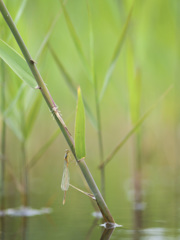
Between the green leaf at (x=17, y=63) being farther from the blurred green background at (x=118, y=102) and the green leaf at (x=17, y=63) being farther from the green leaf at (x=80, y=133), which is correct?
the blurred green background at (x=118, y=102)

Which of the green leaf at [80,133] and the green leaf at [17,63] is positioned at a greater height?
the green leaf at [17,63]

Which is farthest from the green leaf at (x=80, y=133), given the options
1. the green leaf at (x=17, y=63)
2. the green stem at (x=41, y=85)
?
the green leaf at (x=17, y=63)

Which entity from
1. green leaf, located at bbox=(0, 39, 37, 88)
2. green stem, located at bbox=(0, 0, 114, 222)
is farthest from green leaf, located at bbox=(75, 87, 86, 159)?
green leaf, located at bbox=(0, 39, 37, 88)

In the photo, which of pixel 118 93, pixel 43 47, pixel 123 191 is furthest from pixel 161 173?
pixel 43 47

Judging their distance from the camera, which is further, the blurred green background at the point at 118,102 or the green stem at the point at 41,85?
the blurred green background at the point at 118,102

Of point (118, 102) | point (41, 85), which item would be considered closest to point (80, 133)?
point (41, 85)

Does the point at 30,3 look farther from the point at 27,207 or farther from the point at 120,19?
the point at 27,207

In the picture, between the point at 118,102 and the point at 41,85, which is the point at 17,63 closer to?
the point at 41,85
